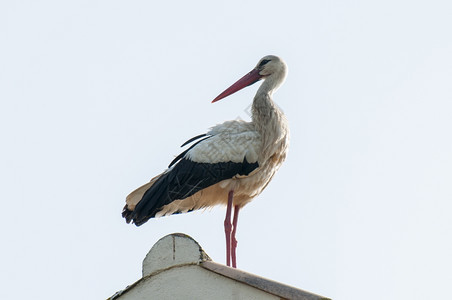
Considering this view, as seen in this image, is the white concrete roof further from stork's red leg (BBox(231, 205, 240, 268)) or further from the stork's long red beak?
the stork's long red beak

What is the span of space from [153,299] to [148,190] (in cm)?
517

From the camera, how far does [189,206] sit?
11.5 m

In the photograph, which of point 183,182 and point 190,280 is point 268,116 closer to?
point 183,182

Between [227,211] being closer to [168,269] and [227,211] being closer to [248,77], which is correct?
[248,77]

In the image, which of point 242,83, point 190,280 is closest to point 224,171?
point 242,83

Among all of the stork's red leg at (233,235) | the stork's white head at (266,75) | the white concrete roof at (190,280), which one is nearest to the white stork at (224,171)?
the stork's red leg at (233,235)

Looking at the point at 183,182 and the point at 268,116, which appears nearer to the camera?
the point at 183,182

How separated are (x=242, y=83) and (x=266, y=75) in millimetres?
349

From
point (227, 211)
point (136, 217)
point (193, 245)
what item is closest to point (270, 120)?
point (227, 211)

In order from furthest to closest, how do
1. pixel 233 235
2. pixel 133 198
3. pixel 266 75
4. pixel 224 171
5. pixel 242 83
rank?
pixel 242 83 → pixel 266 75 → pixel 233 235 → pixel 133 198 → pixel 224 171

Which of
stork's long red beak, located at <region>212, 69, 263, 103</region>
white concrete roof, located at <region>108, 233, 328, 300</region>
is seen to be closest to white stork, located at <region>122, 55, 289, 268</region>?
stork's long red beak, located at <region>212, 69, 263, 103</region>

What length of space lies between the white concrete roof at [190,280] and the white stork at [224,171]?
4.82 meters

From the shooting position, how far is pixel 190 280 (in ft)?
19.2

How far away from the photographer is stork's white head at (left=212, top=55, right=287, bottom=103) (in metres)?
11.9
